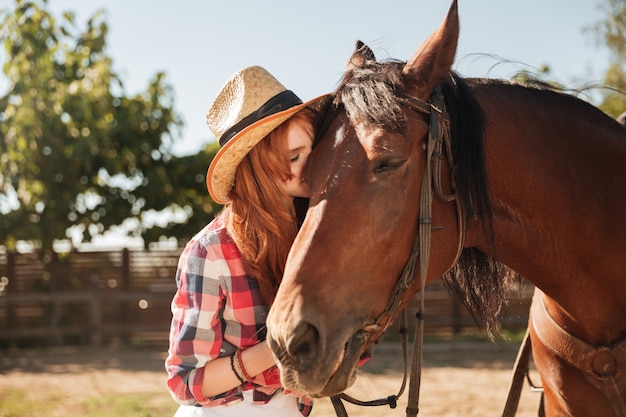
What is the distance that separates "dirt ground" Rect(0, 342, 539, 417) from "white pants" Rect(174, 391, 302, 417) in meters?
3.33

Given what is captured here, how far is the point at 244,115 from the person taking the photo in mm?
2094

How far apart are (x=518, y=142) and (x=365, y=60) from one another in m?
0.56

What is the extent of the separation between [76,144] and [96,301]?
2.94 meters

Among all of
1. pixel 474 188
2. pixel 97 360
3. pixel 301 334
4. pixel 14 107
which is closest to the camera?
pixel 301 334

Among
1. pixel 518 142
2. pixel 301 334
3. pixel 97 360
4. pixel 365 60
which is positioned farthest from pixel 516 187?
pixel 97 360

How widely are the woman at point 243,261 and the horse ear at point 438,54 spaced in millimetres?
322

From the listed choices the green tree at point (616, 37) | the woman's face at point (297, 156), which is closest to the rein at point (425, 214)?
the woman's face at point (297, 156)

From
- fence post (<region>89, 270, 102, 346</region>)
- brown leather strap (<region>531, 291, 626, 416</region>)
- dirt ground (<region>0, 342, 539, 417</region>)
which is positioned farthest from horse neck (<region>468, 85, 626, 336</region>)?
fence post (<region>89, 270, 102, 346</region>)

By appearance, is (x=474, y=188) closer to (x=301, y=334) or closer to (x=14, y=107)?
(x=301, y=334)

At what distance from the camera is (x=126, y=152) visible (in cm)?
1212

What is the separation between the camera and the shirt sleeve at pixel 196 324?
1923mm

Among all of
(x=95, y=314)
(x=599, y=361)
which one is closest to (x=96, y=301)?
(x=95, y=314)

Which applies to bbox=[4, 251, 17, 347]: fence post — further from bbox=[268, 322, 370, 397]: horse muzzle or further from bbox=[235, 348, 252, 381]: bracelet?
bbox=[268, 322, 370, 397]: horse muzzle

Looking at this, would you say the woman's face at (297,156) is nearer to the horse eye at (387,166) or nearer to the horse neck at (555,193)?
the horse eye at (387,166)
